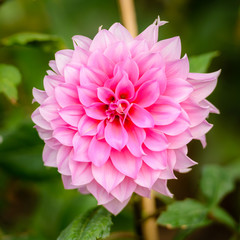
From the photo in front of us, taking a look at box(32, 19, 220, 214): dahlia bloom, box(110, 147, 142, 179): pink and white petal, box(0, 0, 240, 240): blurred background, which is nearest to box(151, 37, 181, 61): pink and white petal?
box(32, 19, 220, 214): dahlia bloom

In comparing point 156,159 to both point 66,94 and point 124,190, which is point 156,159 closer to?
point 124,190

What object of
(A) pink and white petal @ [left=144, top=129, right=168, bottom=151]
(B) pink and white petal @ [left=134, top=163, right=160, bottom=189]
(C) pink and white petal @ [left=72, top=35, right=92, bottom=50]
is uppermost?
(C) pink and white petal @ [left=72, top=35, right=92, bottom=50]

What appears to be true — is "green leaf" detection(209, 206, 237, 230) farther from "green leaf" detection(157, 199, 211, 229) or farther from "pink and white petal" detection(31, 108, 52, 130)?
"pink and white petal" detection(31, 108, 52, 130)

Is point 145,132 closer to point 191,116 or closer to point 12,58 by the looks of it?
point 191,116

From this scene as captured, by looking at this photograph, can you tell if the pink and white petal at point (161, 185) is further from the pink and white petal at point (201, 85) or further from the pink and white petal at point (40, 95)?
the pink and white petal at point (40, 95)

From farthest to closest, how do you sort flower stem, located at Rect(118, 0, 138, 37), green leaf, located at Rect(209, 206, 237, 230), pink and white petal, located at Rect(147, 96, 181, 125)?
flower stem, located at Rect(118, 0, 138, 37) < green leaf, located at Rect(209, 206, 237, 230) < pink and white petal, located at Rect(147, 96, 181, 125)

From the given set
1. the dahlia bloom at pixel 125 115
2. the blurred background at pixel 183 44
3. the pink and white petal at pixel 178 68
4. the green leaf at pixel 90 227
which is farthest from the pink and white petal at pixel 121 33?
the blurred background at pixel 183 44
